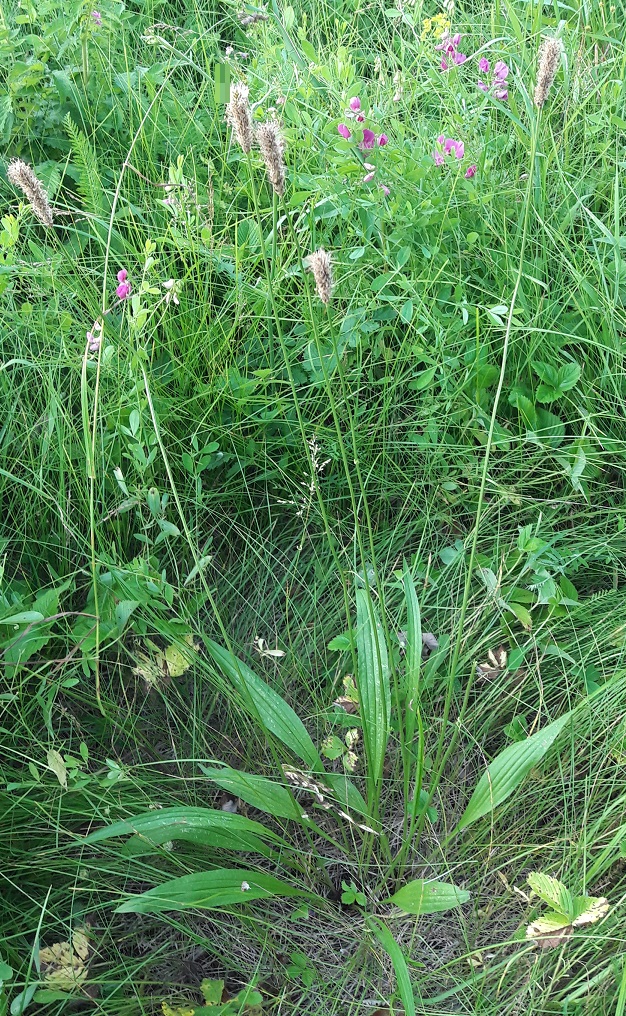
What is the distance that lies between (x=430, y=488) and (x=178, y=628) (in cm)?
62

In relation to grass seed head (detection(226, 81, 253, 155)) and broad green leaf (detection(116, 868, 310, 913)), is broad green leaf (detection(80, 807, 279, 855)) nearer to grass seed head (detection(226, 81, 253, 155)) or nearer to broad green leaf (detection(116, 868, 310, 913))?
broad green leaf (detection(116, 868, 310, 913))

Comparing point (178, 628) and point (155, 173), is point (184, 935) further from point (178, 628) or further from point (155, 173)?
point (155, 173)

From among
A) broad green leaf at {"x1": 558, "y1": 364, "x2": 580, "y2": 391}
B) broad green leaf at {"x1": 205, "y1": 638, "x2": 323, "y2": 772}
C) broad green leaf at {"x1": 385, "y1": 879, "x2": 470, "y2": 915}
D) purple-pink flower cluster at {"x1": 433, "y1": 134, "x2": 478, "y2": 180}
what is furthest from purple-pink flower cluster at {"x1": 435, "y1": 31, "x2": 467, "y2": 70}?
broad green leaf at {"x1": 385, "y1": 879, "x2": 470, "y2": 915}

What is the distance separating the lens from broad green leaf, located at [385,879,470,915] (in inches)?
45.1

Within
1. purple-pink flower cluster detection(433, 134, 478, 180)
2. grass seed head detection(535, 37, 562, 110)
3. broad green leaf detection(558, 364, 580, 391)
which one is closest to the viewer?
grass seed head detection(535, 37, 562, 110)

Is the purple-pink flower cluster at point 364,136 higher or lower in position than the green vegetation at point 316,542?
higher

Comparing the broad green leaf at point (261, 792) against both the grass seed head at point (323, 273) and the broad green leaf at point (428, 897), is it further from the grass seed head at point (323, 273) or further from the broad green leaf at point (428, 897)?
the grass seed head at point (323, 273)

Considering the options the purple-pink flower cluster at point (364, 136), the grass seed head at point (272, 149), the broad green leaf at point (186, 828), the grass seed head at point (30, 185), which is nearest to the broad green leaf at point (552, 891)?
the broad green leaf at point (186, 828)

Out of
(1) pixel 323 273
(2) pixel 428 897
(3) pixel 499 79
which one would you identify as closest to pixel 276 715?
(2) pixel 428 897

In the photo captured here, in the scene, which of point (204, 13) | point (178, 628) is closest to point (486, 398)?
point (178, 628)

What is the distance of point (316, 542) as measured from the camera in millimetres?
1679

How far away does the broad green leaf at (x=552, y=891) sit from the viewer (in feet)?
A: 3.53

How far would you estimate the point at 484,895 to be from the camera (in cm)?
130

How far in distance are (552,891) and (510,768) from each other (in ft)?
0.64
